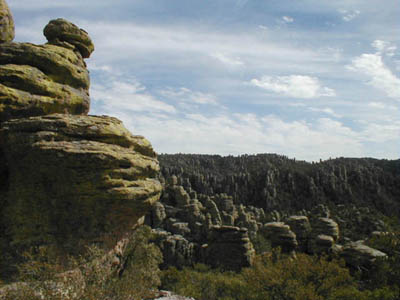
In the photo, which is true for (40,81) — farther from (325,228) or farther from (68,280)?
(325,228)

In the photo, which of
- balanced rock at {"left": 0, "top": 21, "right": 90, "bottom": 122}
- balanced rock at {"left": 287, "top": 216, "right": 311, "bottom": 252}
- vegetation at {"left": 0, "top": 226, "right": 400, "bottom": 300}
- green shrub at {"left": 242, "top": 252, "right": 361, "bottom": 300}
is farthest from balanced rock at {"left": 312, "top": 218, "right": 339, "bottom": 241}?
balanced rock at {"left": 0, "top": 21, "right": 90, "bottom": 122}

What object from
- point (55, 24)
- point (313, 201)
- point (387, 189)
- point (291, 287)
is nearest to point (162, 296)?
point (291, 287)

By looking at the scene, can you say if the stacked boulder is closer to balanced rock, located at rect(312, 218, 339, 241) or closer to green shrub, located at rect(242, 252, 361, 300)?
balanced rock, located at rect(312, 218, 339, 241)

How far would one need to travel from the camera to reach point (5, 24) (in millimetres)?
21828

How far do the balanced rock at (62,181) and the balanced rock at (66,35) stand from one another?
10759mm

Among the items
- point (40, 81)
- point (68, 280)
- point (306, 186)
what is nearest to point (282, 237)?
point (68, 280)

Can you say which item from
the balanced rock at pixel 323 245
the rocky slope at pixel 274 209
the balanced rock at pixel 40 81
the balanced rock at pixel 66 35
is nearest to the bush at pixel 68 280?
the balanced rock at pixel 40 81

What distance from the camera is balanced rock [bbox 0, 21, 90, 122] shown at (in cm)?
1889

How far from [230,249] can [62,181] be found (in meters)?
41.4

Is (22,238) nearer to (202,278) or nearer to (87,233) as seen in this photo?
(87,233)

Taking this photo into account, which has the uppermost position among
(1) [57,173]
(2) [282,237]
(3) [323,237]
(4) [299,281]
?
(1) [57,173]

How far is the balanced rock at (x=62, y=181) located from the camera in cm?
1770

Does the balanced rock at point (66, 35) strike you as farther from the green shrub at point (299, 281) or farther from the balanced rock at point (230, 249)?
the balanced rock at point (230, 249)

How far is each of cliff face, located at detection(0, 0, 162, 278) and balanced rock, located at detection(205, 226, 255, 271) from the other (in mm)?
36728
